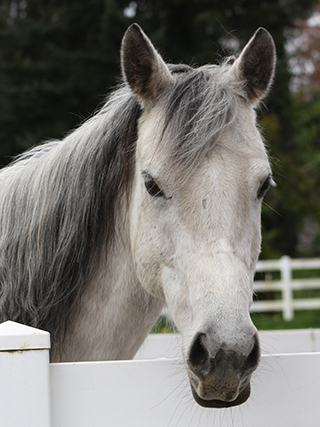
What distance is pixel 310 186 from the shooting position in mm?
14555

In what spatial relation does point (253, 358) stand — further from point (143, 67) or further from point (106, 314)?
point (143, 67)

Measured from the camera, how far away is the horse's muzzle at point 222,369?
1673 millimetres

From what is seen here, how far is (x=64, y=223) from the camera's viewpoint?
2549 mm

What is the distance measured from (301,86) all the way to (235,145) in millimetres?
19437

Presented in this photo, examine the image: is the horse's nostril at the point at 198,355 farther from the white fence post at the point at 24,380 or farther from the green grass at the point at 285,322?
the green grass at the point at 285,322

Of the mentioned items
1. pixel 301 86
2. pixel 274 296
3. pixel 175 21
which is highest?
pixel 175 21

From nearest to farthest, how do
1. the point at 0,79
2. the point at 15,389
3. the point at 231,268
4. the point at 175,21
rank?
the point at 15,389 → the point at 231,268 → the point at 0,79 → the point at 175,21

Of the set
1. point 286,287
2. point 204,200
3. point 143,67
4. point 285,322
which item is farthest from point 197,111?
point 286,287

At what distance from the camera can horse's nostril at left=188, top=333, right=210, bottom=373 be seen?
1.73 meters

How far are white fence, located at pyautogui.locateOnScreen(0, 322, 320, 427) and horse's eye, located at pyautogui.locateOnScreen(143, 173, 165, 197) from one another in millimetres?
738

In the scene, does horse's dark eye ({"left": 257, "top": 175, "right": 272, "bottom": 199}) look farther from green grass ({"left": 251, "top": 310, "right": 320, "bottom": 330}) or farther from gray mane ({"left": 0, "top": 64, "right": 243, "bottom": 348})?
green grass ({"left": 251, "top": 310, "right": 320, "bottom": 330})

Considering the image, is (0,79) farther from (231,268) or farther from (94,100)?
(231,268)

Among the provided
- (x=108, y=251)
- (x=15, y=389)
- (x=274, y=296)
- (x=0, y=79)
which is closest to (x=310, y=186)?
(x=274, y=296)

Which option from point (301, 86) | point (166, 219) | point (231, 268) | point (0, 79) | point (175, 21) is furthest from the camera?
point (301, 86)
